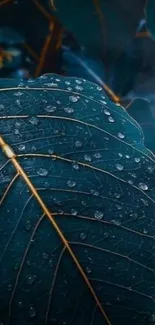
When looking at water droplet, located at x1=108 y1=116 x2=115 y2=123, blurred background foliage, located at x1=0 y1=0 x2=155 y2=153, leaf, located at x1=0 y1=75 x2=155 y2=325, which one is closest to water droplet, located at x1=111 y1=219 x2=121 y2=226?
leaf, located at x1=0 y1=75 x2=155 y2=325

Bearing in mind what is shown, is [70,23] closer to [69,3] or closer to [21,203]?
[69,3]

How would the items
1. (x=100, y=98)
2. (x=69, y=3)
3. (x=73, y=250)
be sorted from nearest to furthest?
(x=73, y=250) → (x=100, y=98) → (x=69, y=3)

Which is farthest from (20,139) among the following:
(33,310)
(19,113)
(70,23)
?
(70,23)

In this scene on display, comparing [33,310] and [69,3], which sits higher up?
[69,3]

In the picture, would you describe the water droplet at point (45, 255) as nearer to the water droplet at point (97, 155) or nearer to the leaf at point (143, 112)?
the water droplet at point (97, 155)

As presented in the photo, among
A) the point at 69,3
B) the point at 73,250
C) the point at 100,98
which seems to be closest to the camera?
the point at 73,250

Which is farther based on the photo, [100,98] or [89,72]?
[89,72]

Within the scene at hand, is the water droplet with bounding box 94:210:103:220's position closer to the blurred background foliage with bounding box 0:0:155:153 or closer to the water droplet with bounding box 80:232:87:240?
the water droplet with bounding box 80:232:87:240
